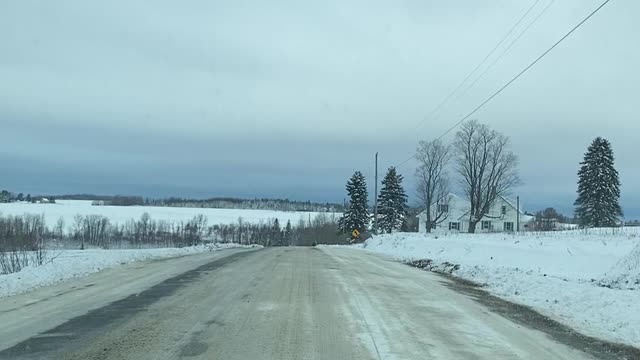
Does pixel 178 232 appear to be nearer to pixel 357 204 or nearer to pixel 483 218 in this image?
pixel 357 204

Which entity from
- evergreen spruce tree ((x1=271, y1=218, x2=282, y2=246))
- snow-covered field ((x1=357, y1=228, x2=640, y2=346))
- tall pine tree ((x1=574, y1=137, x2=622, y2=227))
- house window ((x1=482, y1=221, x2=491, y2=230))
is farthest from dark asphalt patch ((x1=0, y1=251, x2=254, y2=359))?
evergreen spruce tree ((x1=271, y1=218, x2=282, y2=246))

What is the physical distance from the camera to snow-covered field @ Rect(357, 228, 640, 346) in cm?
1111

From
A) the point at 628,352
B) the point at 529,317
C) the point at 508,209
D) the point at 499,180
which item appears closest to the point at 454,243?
the point at 529,317

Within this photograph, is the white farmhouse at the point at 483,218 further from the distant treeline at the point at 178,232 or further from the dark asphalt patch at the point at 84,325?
the dark asphalt patch at the point at 84,325

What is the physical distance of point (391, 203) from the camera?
92.3 metres

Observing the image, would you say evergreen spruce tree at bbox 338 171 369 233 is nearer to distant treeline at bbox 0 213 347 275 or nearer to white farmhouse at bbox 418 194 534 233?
white farmhouse at bbox 418 194 534 233

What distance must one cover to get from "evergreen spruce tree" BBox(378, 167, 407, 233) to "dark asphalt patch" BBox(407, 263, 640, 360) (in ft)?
247

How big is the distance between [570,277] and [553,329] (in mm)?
7816

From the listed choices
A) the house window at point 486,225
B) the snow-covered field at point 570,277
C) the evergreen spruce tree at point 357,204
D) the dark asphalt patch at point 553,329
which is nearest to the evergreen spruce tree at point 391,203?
the evergreen spruce tree at point 357,204

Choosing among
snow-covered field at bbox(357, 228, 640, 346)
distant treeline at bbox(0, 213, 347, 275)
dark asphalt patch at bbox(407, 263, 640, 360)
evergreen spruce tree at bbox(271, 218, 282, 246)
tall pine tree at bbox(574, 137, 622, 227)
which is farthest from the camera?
evergreen spruce tree at bbox(271, 218, 282, 246)

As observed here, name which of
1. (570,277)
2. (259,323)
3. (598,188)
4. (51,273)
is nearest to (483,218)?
(598,188)

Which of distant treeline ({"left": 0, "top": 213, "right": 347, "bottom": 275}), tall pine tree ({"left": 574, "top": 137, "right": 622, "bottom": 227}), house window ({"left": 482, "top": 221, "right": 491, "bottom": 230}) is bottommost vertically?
distant treeline ({"left": 0, "top": 213, "right": 347, "bottom": 275})

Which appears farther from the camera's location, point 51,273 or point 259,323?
point 51,273

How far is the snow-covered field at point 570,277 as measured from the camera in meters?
11.1
